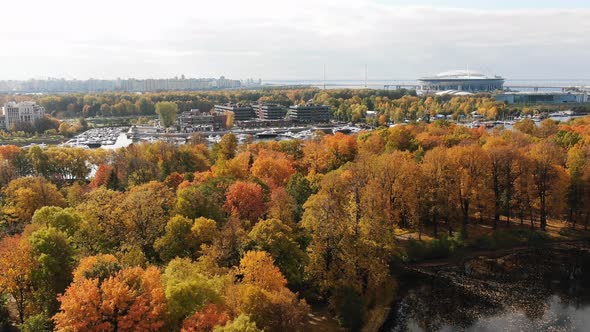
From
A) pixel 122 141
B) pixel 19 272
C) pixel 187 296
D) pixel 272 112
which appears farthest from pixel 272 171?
pixel 272 112

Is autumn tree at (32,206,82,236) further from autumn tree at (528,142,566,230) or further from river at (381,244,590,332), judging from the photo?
autumn tree at (528,142,566,230)

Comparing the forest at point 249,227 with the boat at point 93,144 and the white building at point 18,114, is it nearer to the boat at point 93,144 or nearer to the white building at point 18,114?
the boat at point 93,144

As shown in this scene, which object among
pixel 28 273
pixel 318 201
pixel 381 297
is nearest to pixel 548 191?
pixel 381 297

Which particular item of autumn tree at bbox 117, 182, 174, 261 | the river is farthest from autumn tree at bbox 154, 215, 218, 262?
the river

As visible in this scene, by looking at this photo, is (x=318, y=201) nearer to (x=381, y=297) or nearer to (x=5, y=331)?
(x=381, y=297)

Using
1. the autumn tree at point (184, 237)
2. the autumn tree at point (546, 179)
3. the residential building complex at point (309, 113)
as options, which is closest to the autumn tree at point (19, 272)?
the autumn tree at point (184, 237)

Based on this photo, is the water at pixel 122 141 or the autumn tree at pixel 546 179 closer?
the autumn tree at pixel 546 179
